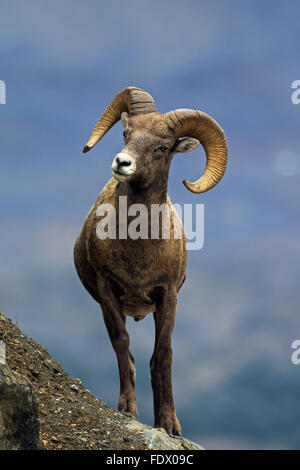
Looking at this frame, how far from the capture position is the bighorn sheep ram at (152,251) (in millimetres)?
12172

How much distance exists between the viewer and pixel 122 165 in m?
11.4

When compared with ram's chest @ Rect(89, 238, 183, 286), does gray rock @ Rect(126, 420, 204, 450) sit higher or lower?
lower

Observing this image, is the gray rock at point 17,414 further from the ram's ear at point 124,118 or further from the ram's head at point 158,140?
the ram's ear at point 124,118

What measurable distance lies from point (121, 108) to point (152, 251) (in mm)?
2939

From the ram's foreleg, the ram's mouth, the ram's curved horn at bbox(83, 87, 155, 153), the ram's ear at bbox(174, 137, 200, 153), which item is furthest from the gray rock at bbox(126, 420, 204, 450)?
the ram's curved horn at bbox(83, 87, 155, 153)

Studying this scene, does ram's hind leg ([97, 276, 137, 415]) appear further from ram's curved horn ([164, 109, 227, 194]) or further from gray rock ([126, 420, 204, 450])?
ram's curved horn ([164, 109, 227, 194])

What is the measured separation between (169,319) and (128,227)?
6.01ft

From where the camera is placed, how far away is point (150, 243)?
41.1ft

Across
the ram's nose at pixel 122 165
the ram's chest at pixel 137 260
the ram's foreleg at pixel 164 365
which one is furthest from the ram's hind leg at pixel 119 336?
the ram's nose at pixel 122 165

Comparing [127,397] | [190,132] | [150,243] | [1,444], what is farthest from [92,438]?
[190,132]

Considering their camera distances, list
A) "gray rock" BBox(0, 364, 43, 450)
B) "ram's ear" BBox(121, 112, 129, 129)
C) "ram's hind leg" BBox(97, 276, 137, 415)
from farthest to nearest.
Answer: "ram's ear" BBox(121, 112, 129, 129) < "ram's hind leg" BBox(97, 276, 137, 415) < "gray rock" BBox(0, 364, 43, 450)

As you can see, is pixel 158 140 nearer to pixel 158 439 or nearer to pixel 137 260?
pixel 137 260

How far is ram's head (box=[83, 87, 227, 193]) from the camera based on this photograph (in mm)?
11797

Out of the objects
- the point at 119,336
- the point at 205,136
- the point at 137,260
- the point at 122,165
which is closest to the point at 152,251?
the point at 137,260
